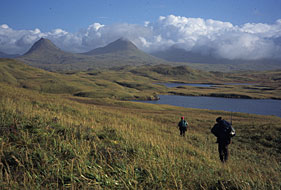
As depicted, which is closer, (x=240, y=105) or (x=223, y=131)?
(x=223, y=131)

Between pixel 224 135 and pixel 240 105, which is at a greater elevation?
pixel 224 135

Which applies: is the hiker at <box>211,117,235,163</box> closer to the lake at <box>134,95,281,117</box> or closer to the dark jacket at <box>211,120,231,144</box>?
the dark jacket at <box>211,120,231,144</box>

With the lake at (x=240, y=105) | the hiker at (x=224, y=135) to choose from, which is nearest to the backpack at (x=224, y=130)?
the hiker at (x=224, y=135)

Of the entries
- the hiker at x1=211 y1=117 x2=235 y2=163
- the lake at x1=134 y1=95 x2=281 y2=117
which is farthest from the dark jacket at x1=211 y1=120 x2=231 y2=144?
the lake at x1=134 y1=95 x2=281 y2=117

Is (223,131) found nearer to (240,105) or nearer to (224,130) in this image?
(224,130)

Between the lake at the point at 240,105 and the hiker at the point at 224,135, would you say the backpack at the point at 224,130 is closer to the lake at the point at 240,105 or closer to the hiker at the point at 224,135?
the hiker at the point at 224,135

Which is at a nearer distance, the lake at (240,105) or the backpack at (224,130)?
the backpack at (224,130)

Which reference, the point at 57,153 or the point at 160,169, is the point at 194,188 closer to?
the point at 160,169

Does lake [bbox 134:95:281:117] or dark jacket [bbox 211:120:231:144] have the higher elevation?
dark jacket [bbox 211:120:231:144]

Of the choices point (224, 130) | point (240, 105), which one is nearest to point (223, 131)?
point (224, 130)

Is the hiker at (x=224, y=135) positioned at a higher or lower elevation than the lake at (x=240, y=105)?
higher

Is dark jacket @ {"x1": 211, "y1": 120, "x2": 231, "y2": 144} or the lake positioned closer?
dark jacket @ {"x1": 211, "y1": 120, "x2": 231, "y2": 144}

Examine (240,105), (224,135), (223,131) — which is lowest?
(240,105)

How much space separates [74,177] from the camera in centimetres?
345
